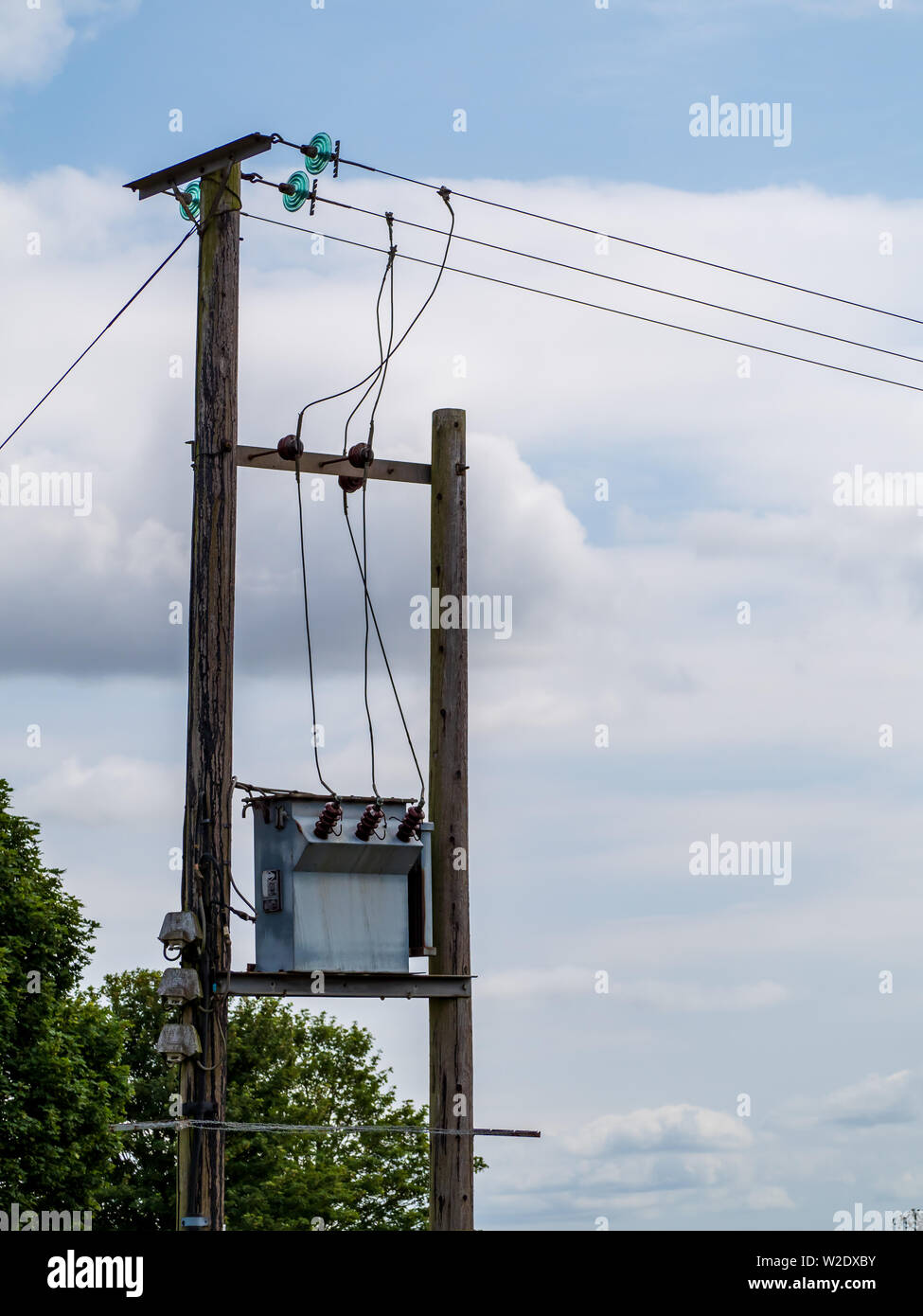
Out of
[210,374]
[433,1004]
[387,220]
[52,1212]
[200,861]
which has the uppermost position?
[387,220]

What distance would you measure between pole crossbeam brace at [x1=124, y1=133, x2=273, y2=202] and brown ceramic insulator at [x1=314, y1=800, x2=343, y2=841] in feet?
12.3

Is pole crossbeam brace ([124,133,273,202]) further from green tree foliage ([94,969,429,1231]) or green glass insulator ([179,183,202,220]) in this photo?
green tree foliage ([94,969,429,1231])

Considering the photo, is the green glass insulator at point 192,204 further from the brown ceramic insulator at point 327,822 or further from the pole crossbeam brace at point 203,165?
the brown ceramic insulator at point 327,822

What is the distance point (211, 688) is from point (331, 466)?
2030mm

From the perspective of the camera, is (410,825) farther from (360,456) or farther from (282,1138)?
(282,1138)

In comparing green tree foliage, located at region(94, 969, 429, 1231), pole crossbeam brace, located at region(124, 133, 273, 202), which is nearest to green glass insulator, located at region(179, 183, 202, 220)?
pole crossbeam brace, located at region(124, 133, 273, 202)

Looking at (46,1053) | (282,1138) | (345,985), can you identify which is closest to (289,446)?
(345,985)

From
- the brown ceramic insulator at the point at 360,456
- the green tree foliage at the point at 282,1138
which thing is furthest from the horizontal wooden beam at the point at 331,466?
the green tree foliage at the point at 282,1138

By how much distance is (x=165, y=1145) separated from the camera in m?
35.8

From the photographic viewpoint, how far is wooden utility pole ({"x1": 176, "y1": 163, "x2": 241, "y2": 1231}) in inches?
359

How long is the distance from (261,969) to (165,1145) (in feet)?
90.8

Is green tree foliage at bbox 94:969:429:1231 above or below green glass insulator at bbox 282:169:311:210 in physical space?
below
